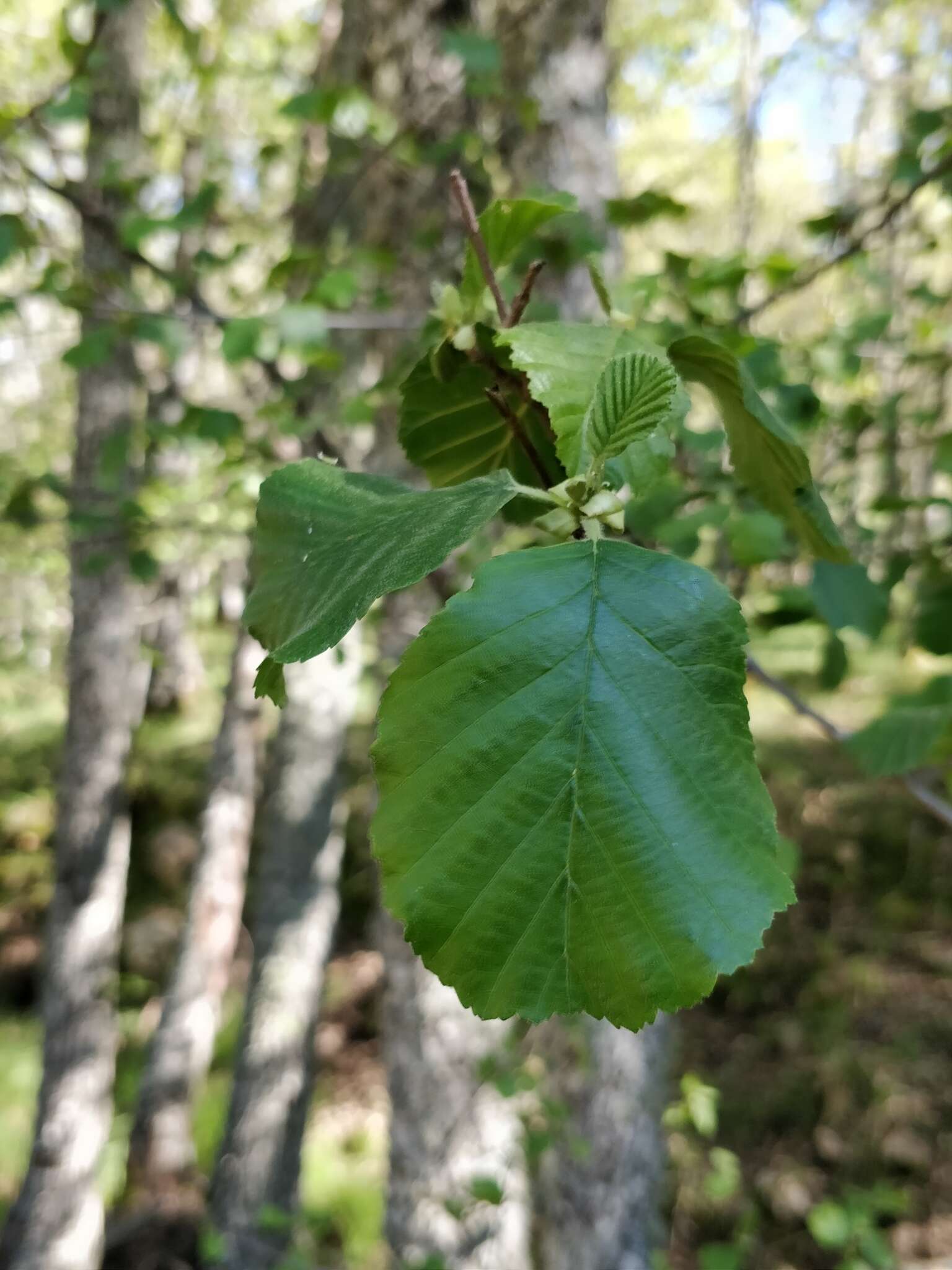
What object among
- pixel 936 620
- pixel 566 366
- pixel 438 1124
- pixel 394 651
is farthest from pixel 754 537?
pixel 438 1124

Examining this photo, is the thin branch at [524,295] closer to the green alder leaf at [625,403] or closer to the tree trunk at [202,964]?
the green alder leaf at [625,403]

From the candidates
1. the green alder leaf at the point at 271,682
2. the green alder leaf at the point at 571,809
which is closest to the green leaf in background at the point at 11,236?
the green alder leaf at the point at 271,682

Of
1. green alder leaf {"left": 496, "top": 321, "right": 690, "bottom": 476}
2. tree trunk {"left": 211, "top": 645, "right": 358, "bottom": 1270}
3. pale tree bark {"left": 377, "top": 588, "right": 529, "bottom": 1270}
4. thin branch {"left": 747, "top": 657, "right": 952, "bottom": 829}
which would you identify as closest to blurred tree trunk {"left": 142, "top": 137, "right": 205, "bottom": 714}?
tree trunk {"left": 211, "top": 645, "right": 358, "bottom": 1270}

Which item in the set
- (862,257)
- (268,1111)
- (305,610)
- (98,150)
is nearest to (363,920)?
(268,1111)

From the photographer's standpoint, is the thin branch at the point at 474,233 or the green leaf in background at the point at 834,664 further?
the green leaf in background at the point at 834,664

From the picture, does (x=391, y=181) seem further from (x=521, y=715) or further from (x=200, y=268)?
(x=521, y=715)

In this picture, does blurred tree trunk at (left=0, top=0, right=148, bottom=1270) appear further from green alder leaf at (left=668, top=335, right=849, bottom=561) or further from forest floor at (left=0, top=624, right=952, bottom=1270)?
green alder leaf at (left=668, top=335, right=849, bottom=561)
